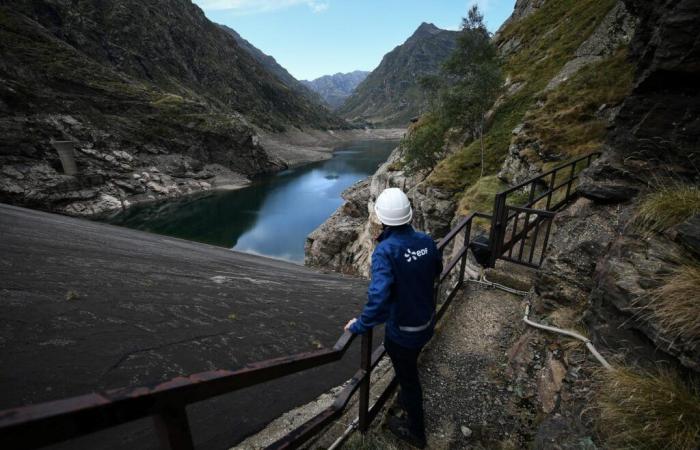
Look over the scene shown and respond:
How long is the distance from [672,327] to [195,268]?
8858 mm

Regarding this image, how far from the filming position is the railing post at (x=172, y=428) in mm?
1424

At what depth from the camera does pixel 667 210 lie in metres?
3.61

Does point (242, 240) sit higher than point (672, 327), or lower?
lower

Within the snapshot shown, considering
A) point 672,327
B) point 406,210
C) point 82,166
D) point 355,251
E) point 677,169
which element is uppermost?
point 677,169

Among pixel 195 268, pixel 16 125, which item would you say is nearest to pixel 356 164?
pixel 16 125

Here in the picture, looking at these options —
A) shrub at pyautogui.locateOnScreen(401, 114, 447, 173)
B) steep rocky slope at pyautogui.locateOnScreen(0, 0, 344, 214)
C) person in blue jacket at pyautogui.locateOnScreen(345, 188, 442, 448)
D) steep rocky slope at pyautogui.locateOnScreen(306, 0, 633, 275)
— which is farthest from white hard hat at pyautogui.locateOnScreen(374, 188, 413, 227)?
steep rocky slope at pyautogui.locateOnScreen(0, 0, 344, 214)

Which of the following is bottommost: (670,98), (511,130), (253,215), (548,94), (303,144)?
(253,215)

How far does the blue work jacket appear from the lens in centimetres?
291

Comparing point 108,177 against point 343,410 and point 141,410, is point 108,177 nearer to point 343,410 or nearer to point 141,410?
point 343,410

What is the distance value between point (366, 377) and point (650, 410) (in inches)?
93.2

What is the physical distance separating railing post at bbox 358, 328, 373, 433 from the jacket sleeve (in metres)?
0.14

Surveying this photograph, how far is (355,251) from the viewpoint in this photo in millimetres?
30875

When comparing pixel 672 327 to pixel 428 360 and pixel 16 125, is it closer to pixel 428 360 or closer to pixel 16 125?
pixel 428 360

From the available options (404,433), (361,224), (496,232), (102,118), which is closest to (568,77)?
(496,232)
